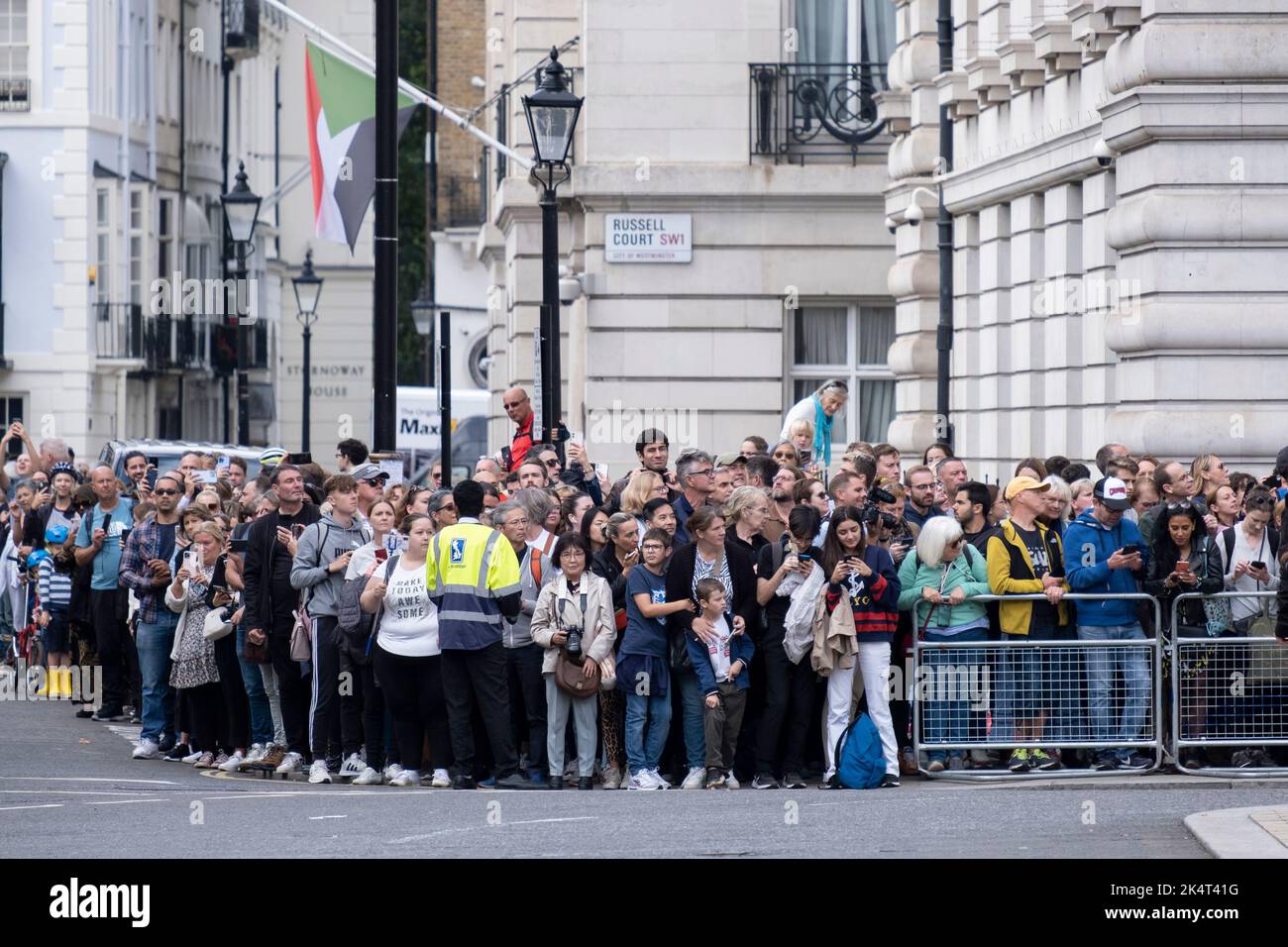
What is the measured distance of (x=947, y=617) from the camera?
15805 millimetres

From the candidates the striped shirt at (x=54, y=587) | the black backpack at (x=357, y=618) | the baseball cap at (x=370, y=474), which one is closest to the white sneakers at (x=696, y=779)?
the black backpack at (x=357, y=618)

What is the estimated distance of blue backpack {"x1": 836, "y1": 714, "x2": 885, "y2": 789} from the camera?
50.5 feet

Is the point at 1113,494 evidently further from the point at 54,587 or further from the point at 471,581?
the point at 54,587

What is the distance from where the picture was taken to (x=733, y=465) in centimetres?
1816

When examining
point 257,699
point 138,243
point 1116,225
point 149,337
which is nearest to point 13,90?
point 138,243

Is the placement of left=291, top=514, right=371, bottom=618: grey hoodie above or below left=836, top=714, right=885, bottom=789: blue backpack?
above

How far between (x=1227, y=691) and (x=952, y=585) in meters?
1.74

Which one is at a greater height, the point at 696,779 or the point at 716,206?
the point at 716,206

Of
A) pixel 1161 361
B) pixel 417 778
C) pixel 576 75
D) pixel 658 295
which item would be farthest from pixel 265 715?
pixel 576 75

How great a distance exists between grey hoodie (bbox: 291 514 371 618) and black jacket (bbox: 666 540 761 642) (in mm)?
2114

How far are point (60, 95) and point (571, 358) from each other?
72.8 ft

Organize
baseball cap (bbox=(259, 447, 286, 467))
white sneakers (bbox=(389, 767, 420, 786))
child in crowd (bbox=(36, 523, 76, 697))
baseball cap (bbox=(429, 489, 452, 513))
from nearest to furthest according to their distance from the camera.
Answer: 1. white sneakers (bbox=(389, 767, 420, 786))
2. baseball cap (bbox=(429, 489, 452, 513))
3. baseball cap (bbox=(259, 447, 286, 467))
4. child in crowd (bbox=(36, 523, 76, 697))

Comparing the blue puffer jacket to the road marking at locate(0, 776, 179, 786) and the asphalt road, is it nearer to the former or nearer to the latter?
the asphalt road

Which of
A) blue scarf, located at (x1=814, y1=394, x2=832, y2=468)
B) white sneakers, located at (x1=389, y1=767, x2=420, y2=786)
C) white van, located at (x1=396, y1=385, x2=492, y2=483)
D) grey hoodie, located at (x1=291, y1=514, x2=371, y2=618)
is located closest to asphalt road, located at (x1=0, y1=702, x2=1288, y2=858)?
white sneakers, located at (x1=389, y1=767, x2=420, y2=786)
